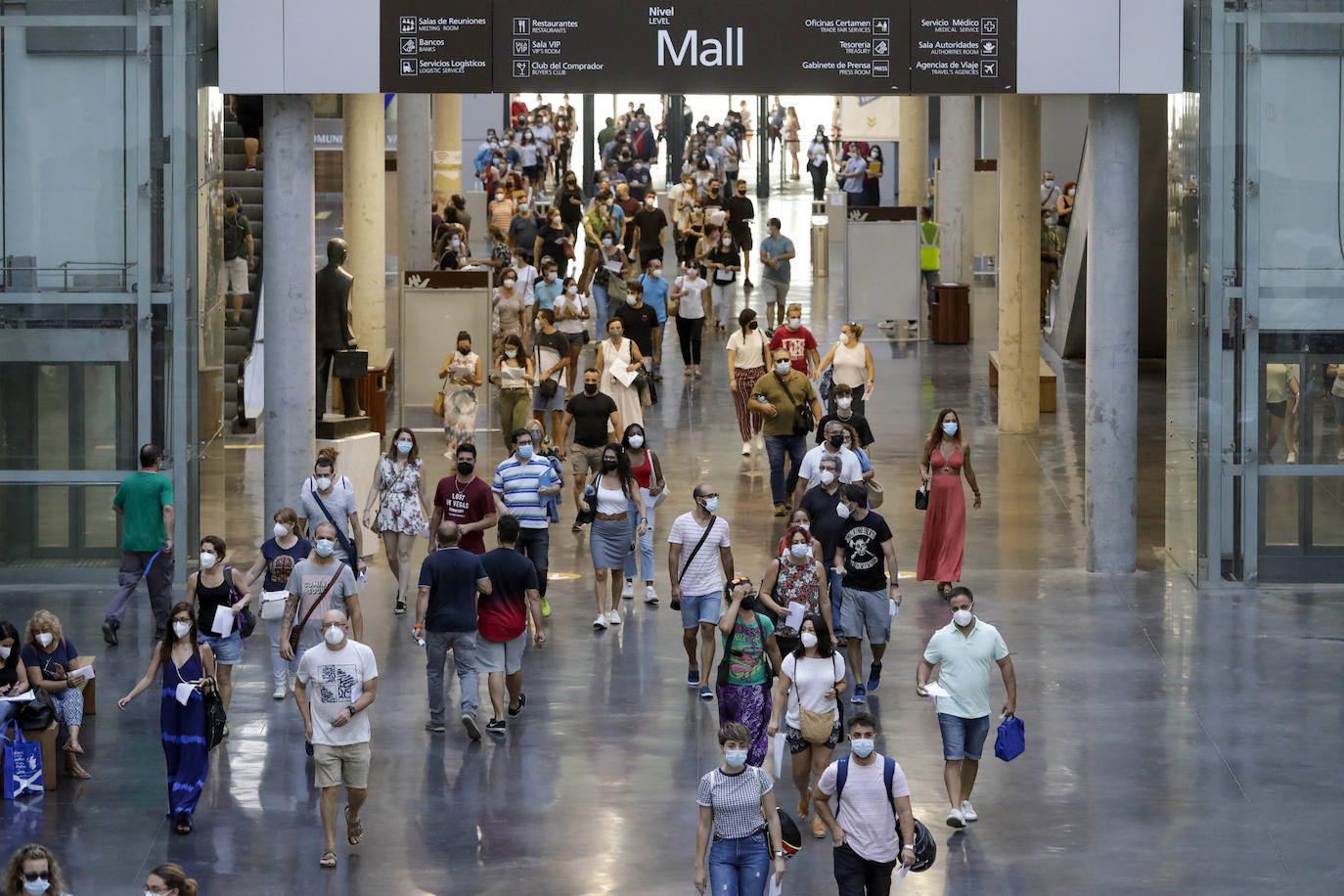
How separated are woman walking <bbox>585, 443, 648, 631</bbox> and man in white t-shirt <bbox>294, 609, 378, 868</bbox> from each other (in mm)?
4179

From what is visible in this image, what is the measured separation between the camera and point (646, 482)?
16.6 m

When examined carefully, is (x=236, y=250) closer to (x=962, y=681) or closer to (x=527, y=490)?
(x=527, y=490)

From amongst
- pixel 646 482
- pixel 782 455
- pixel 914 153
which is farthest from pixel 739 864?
pixel 914 153

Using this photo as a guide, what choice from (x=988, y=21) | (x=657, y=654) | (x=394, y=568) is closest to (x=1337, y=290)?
(x=988, y=21)

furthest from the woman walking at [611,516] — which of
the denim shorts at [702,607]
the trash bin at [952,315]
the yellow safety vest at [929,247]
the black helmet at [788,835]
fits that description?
the yellow safety vest at [929,247]

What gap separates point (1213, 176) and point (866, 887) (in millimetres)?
9286

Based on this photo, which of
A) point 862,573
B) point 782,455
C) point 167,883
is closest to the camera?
point 167,883

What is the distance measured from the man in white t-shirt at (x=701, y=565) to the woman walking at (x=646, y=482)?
1.66 metres

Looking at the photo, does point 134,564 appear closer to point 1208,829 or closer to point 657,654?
point 657,654

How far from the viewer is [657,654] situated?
15664 mm

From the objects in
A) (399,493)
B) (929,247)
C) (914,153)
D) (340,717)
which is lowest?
(340,717)

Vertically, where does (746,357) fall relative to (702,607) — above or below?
above

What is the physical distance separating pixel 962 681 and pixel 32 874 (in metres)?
5.31

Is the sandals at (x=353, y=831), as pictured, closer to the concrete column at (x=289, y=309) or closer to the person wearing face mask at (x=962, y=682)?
the person wearing face mask at (x=962, y=682)
